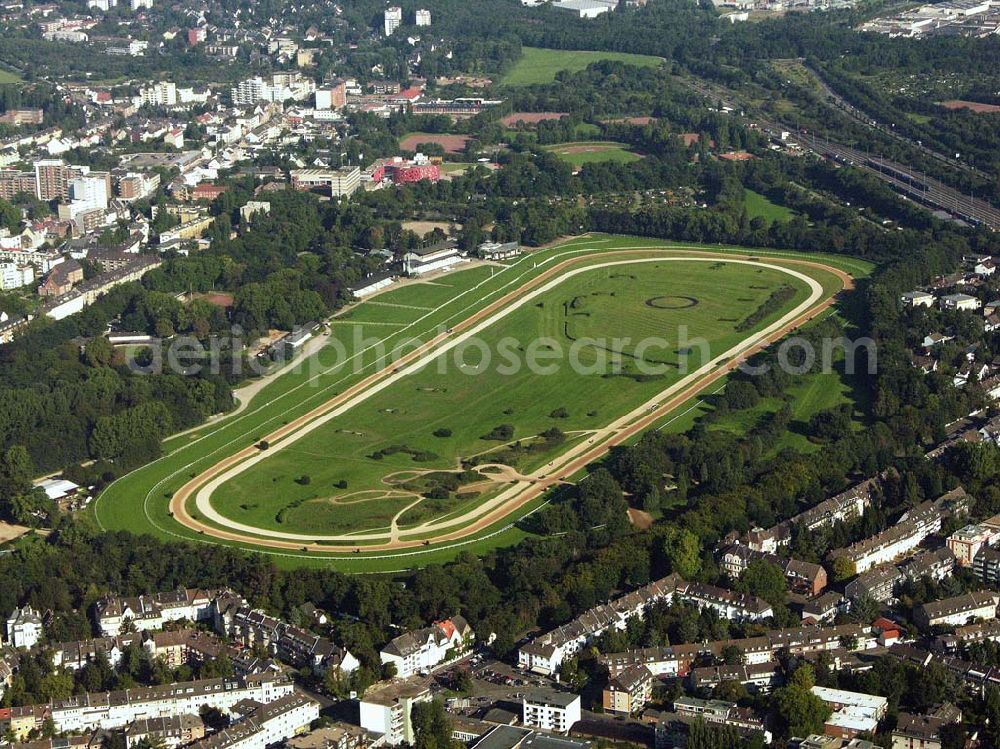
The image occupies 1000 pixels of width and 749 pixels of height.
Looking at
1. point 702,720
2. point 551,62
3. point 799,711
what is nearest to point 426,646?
point 702,720

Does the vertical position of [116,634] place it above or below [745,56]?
below

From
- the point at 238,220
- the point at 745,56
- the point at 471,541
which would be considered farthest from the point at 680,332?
the point at 745,56

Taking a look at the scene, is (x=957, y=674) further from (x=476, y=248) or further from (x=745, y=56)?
(x=745, y=56)

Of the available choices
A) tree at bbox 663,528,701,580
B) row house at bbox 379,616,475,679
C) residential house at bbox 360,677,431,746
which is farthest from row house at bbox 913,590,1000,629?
residential house at bbox 360,677,431,746

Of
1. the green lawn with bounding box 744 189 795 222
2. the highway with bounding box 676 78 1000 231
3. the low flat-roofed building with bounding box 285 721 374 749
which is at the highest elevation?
the highway with bounding box 676 78 1000 231

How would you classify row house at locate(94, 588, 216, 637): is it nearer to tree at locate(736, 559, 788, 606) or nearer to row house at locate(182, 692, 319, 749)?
row house at locate(182, 692, 319, 749)

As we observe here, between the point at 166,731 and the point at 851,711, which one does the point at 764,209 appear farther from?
the point at 166,731
